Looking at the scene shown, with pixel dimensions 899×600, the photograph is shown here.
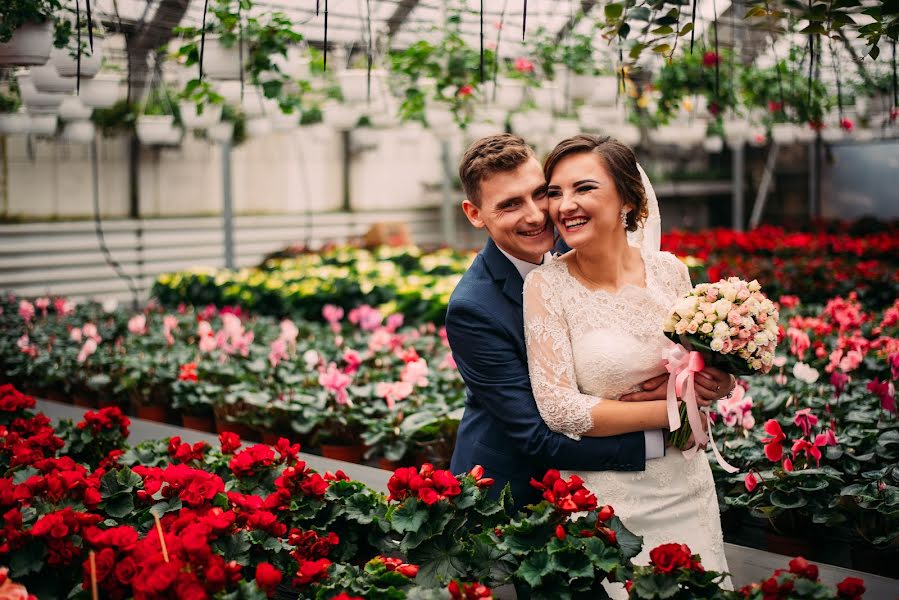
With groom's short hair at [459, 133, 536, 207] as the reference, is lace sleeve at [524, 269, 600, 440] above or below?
below

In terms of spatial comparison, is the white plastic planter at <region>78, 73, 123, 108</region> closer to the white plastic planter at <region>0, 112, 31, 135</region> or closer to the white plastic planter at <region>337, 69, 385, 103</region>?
the white plastic planter at <region>337, 69, 385, 103</region>

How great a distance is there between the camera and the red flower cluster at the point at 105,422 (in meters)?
3.12

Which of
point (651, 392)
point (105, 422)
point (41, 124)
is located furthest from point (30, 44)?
point (41, 124)

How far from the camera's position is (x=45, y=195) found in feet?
41.4

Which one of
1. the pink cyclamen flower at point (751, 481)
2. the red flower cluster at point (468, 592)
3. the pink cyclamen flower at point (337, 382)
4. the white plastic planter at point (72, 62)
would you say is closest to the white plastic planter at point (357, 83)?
the white plastic planter at point (72, 62)

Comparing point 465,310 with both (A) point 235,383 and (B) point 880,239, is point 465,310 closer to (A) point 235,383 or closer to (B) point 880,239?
(A) point 235,383

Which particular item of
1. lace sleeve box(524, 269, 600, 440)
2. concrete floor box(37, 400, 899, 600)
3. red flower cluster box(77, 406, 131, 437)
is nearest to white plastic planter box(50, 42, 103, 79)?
red flower cluster box(77, 406, 131, 437)

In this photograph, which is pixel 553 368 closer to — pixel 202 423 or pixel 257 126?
pixel 202 423

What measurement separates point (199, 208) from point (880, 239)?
10021 mm

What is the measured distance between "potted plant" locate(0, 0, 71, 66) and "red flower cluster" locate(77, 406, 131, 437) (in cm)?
155

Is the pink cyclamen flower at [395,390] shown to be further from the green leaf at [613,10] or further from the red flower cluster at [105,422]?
the green leaf at [613,10]

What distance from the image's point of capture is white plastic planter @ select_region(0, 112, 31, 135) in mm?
7950

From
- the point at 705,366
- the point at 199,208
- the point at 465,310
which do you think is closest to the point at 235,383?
the point at 465,310

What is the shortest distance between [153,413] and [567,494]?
3693 mm
